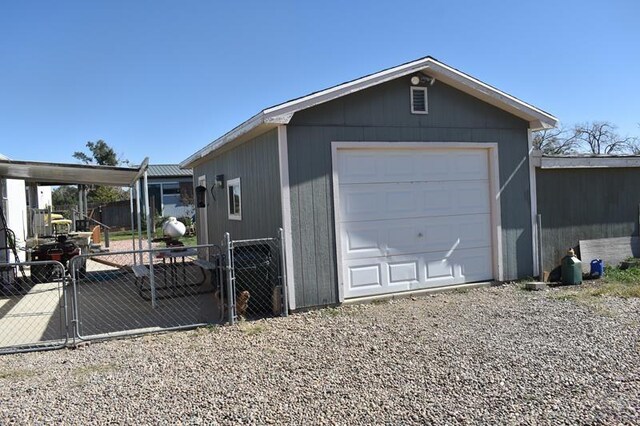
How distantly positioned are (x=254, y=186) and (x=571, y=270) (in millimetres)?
5512

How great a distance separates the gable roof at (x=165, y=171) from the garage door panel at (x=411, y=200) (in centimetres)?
2829

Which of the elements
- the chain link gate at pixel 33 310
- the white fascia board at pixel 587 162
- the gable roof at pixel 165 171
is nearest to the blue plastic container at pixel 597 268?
the white fascia board at pixel 587 162

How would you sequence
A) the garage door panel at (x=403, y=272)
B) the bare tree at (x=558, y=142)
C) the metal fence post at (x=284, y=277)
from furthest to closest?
the bare tree at (x=558, y=142), the garage door panel at (x=403, y=272), the metal fence post at (x=284, y=277)

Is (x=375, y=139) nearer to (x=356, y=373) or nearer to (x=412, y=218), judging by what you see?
(x=412, y=218)

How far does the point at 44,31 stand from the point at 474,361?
30.7 ft

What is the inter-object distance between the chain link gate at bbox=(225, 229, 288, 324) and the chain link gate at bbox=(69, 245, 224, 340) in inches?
10.3

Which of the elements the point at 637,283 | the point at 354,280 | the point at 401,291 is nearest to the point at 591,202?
the point at 637,283

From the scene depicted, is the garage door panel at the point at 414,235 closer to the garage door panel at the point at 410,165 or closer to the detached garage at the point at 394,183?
the detached garage at the point at 394,183

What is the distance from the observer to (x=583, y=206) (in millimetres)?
9023

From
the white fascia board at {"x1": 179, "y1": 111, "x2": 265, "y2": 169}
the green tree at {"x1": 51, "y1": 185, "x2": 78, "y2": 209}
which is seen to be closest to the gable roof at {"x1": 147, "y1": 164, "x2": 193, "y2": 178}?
the green tree at {"x1": 51, "y1": 185, "x2": 78, "y2": 209}

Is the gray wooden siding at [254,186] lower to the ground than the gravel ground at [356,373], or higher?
higher

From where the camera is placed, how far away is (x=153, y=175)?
33375 millimetres

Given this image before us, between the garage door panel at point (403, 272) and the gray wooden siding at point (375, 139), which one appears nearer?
the gray wooden siding at point (375, 139)

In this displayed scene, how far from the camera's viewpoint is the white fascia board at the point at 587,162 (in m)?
8.48
